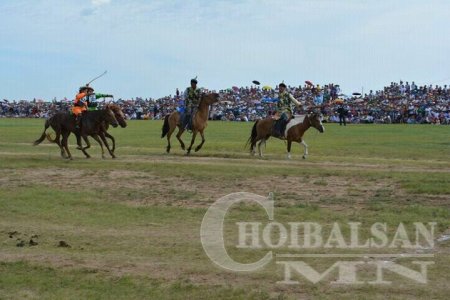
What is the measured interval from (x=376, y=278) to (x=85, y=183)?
952 cm

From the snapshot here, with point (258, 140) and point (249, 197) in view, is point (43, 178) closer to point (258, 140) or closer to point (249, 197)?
point (249, 197)

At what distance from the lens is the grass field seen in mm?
7691

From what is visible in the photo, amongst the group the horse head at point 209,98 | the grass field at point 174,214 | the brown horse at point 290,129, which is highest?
the horse head at point 209,98

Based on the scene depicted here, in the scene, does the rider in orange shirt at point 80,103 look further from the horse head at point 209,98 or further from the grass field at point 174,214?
the horse head at point 209,98

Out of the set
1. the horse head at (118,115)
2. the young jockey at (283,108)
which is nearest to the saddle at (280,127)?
the young jockey at (283,108)

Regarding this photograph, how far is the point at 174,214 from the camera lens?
474 inches

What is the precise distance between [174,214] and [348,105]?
54.5 meters

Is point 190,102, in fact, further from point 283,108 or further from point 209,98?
point 283,108

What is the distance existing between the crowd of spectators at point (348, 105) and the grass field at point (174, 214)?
1380 inches

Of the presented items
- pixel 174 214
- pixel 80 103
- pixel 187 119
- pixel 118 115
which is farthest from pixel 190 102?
pixel 174 214

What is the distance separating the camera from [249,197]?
44.8ft

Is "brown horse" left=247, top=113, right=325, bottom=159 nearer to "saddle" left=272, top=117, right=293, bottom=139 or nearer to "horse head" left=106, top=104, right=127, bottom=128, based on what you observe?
"saddle" left=272, top=117, right=293, bottom=139

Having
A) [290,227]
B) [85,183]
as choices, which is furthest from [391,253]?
[85,183]

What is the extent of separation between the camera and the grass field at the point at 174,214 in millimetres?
7691
